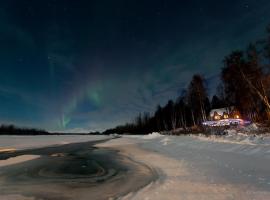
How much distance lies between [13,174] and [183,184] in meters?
9.22

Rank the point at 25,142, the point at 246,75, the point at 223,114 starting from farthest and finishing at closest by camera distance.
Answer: the point at 223,114, the point at 25,142, the point at 246,75

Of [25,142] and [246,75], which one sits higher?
[246,75]

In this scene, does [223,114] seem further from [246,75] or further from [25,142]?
[25,142]

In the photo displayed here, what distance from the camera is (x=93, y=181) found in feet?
37.2

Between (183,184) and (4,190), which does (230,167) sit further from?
(4,190)

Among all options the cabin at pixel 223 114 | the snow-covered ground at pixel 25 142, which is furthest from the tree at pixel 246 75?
the snow-covered ground at pixel 25 142

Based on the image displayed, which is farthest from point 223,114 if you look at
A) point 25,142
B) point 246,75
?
point 25,142

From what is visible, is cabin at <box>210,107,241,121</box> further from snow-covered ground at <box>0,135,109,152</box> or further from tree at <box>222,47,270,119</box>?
snow-covered ground at <box>0,135,109,152</box>

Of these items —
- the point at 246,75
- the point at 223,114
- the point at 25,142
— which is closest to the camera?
the point at 246,75

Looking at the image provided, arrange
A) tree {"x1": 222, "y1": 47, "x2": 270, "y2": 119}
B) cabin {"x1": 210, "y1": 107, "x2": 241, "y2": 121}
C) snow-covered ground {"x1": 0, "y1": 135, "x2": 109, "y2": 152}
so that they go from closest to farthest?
tree {"x1": 222, "y1": 47, "x2": 270, "y2": 119}, snow-covered ground {"x1": 0, "y1": 135, "x2": 109, "y2": 152}, cabin {"x1": 210, "y1": 107, "x2": 241, "y2": 121}

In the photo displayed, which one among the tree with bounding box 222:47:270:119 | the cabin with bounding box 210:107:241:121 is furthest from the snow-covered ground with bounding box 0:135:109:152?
the cabin with bounding box 210:107:241:121

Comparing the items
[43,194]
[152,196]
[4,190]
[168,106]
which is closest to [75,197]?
[43,194]

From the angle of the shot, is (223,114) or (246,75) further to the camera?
(223,114)

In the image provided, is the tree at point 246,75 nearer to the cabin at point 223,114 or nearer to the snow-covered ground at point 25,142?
the cabin at point 223,114
